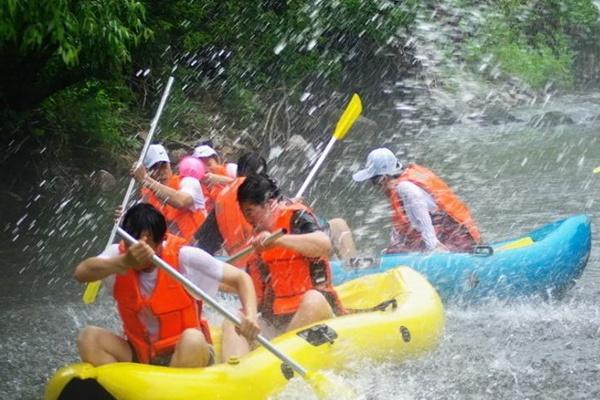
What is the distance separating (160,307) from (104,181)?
8465 mm

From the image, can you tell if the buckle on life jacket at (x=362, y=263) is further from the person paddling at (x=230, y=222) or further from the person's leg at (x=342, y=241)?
the person paddling at (x=230, y=222)

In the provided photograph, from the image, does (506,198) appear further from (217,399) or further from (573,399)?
(217,399)

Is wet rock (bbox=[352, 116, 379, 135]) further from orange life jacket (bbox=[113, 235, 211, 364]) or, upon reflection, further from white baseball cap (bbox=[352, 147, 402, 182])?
orange life jacket (bbox=[113, 235, 211, 364])

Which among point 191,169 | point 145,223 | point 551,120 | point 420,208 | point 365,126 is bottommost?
point 551,120

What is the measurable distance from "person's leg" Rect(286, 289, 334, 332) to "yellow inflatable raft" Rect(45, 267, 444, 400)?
75mm

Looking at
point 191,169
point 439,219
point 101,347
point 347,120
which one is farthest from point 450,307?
point 101,347

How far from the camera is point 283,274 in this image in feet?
15.9

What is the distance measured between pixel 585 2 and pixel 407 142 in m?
13.3

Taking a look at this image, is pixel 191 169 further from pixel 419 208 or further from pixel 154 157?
pixel 419 208

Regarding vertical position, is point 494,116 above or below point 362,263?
below

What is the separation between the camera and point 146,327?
420cm

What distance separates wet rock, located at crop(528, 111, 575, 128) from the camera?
20.1 metres

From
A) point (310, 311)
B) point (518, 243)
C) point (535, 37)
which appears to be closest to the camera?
point (310, 311)

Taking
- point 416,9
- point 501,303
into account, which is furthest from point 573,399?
point 416,9
